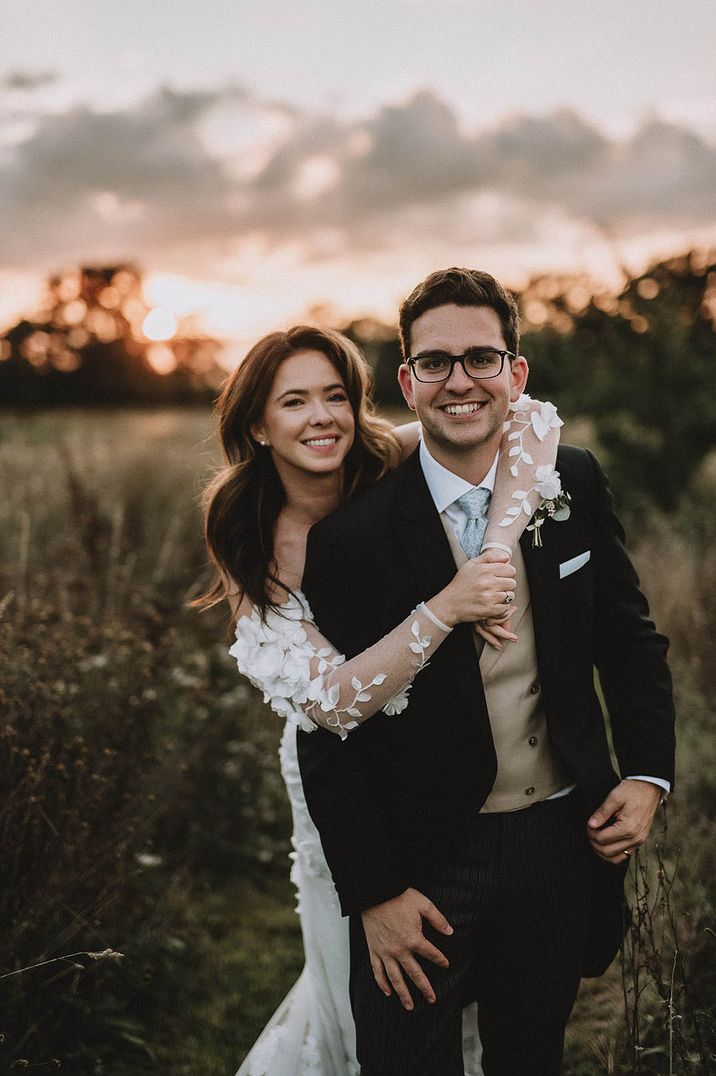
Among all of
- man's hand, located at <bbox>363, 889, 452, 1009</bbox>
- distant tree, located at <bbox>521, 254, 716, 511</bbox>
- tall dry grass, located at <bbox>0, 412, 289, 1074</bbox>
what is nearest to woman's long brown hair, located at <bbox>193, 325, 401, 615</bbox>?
tall dry grass, located at <bbox>0, 412, 289, 1074</bbox>

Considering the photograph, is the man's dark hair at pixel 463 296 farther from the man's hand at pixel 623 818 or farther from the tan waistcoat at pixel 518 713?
the man's hand at pixel 623 818

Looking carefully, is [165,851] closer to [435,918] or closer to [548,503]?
[435,918]

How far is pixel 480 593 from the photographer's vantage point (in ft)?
6.32

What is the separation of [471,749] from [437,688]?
171 mm

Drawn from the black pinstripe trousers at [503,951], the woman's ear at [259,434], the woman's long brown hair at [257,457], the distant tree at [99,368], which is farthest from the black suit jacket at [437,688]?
the distant tree at [99,368]

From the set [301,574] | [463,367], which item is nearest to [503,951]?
[301,574]

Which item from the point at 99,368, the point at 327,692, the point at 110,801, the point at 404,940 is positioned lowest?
the point at 110,801

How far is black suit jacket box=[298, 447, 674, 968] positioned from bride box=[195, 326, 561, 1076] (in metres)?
0.08

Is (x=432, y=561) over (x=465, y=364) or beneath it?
beneath

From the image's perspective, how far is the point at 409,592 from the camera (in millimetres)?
2090

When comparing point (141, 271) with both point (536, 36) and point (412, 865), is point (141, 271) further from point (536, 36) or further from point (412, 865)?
point (412, 865)

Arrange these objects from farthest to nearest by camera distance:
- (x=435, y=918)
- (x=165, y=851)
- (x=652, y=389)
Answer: (x=652, y=389)
(x=165, y=851)
(x=435, y=918)

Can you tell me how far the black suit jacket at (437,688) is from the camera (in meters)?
2.04

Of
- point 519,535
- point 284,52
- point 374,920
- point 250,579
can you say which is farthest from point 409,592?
point 284,52
